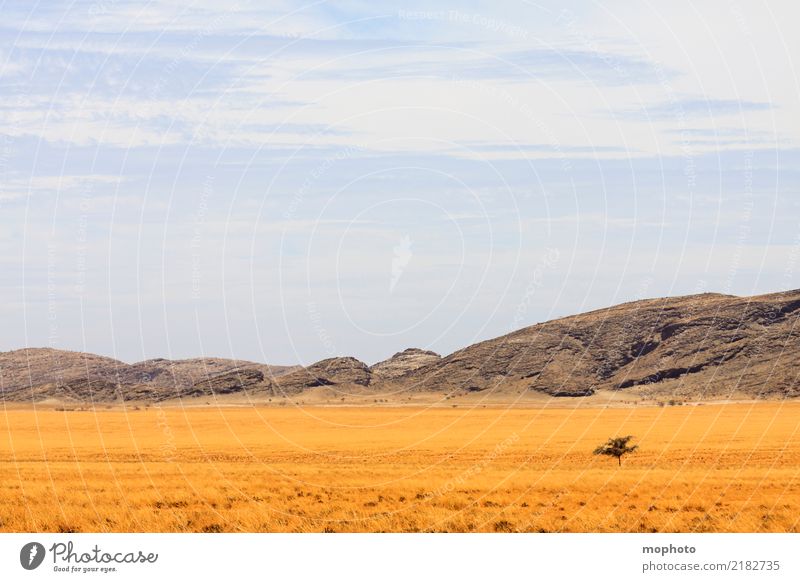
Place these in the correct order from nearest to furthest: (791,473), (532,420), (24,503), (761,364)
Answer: (24,503) < (791,473) < (532,420) < (761,364)

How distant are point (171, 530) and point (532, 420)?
323ft

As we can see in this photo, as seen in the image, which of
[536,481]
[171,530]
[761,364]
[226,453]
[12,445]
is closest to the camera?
[171,530]

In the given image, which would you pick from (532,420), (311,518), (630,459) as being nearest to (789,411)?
(532,420)

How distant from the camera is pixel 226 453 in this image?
70.4m

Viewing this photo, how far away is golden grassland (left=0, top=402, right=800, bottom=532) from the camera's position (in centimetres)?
3250

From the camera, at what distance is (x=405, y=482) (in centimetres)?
4459

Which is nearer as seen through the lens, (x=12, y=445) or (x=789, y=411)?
(x=12, y=445)

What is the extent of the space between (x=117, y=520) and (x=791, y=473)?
30.1 meters

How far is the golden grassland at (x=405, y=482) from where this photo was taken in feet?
107

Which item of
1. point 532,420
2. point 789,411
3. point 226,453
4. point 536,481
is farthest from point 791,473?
point 789,411

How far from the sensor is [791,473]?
155ft

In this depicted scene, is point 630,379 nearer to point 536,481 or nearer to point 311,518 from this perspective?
point 536,481

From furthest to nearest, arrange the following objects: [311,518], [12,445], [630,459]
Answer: [12,445]
[630,459]
[311,518]

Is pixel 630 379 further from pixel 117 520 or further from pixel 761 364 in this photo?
pixel 117 520
